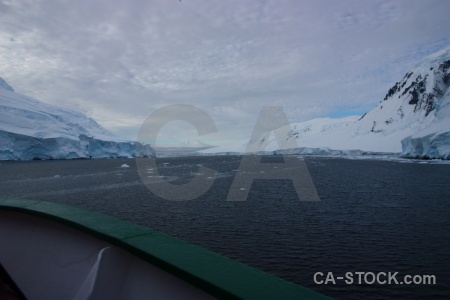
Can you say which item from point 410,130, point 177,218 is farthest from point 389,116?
point 177,218

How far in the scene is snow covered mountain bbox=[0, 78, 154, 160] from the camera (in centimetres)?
9369

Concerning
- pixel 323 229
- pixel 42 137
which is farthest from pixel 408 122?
pixel 42 137

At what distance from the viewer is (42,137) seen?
318 ft

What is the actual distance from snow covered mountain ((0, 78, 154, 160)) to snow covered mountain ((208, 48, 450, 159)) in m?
116

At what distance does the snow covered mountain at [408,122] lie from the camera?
282 ft

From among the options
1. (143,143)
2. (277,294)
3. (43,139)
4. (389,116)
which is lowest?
(277,294)

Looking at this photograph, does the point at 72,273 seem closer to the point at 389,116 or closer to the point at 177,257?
the point at 177,257

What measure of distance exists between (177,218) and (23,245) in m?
18.6

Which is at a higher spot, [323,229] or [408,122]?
[408,122]

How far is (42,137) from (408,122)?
164 m

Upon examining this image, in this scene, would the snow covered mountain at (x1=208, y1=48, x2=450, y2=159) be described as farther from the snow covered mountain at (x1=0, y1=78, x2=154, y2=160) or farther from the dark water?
the snow covered mountain at (x1=0, y1=78, x2=154, y2=160)

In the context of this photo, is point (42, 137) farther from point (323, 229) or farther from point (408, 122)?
point (408, 122)

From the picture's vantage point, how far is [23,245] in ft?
13.0

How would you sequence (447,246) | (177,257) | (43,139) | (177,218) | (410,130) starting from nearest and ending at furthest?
(177,257) → (447,246) → (177,218) → (43,139) → (410,130)
